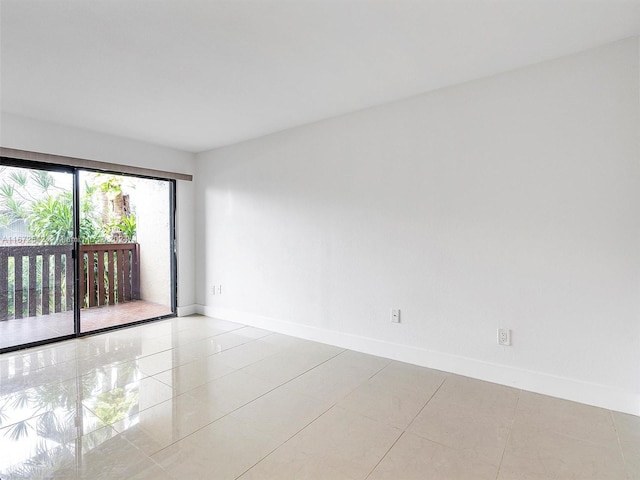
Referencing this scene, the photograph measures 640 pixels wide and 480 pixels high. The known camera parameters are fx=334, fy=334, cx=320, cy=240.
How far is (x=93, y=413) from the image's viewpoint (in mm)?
2180

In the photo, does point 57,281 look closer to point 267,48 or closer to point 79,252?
point 79,252

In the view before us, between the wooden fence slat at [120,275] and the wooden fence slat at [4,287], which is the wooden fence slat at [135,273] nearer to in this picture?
the wooden fence slat at [120,275]

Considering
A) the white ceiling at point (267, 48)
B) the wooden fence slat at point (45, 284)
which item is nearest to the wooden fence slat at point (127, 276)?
the wooden fence slat at point (45, 284)

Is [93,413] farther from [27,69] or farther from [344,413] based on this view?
[27,69]

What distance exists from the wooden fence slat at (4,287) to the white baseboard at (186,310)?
5.95 ft

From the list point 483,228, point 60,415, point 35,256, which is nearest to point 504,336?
point 483,228

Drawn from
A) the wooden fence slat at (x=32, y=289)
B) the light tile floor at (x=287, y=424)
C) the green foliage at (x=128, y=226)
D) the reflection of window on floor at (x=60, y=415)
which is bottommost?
the light tile floor at (x=287, y=424)

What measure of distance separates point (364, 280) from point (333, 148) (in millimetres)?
1397

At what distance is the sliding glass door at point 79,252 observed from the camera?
3.38m

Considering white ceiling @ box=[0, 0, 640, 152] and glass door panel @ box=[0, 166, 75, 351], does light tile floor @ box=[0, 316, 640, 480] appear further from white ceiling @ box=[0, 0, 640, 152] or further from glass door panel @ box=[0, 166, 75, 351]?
white ceiling @ box=[0, 0, 640, 152]

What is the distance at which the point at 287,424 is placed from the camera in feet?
6.77

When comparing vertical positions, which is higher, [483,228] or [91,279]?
[483,228]

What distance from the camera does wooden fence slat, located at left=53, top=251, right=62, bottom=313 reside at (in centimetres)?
366

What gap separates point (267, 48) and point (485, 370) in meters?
2.85
